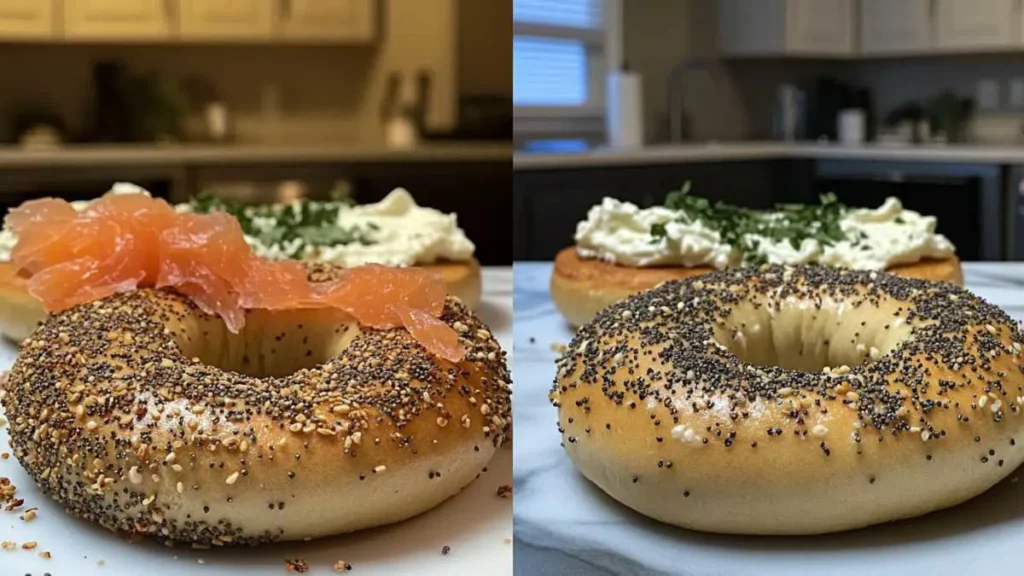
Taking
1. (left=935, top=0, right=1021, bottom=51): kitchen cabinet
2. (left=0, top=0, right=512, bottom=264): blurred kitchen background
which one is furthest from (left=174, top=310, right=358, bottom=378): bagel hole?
(left=935, top=0, right=1021, bottom=51): kitchen cabinet

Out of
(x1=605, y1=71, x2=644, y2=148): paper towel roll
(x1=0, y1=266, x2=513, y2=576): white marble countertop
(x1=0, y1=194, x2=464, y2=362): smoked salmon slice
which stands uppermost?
(x1=605, y1=71, x2=644, y2=148): paper towel roll

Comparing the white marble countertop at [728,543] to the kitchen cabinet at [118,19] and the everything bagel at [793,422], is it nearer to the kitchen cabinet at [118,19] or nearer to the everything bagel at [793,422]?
the everything bagel at [793,422]

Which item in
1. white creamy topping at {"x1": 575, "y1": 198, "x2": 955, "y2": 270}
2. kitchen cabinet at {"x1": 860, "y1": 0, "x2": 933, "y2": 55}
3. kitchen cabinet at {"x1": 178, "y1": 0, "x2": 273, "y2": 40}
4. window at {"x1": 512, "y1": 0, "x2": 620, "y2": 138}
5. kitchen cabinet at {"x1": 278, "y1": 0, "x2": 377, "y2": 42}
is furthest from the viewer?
kitchen cabinet at {"x1": 860, "y1": 0, "x2": 933, "y2": 55}

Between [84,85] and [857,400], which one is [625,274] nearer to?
[857,400]

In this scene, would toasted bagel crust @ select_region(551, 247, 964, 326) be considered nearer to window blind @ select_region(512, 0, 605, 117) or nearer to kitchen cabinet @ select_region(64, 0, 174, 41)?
window blind @ select_region(512, 0, 605, 117)

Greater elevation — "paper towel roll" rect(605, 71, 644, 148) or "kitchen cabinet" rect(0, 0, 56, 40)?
"kitchen cabinet" rect(0, 0, 56, 40)

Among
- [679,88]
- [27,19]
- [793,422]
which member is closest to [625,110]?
[679,88]

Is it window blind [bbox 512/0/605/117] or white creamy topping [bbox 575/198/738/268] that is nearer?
white creamy topping [bbox 575/198/738/268]
